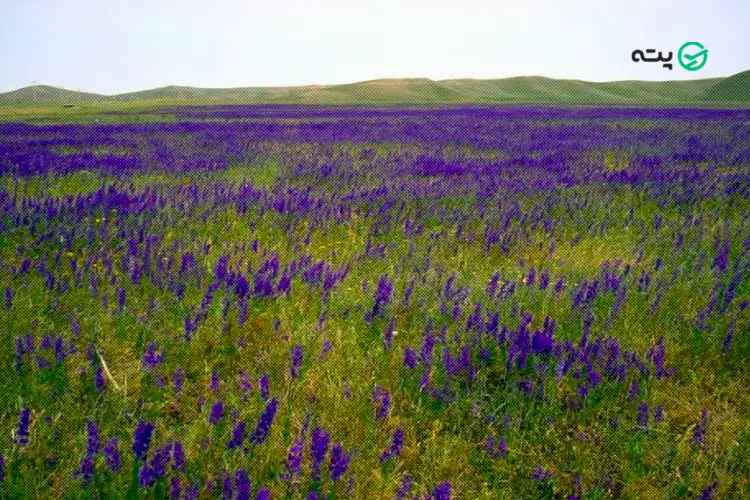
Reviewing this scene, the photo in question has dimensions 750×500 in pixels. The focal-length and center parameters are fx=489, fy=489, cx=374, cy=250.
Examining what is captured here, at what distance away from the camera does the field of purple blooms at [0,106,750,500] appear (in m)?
1.77

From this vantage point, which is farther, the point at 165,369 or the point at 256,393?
the point at 165,369

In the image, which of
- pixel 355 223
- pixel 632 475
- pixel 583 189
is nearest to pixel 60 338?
pixel 632 475

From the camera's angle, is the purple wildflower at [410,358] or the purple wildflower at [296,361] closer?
the purple wildflower at [296,361]

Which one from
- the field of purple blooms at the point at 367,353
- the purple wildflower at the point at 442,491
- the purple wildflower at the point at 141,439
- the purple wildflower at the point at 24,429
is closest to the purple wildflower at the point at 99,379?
the field of purple blooms at the point at 367,353

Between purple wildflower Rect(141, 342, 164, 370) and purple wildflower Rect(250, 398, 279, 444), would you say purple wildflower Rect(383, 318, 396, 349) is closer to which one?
purple wildflower Rect(250, 398, 279, 444)

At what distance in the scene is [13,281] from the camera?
9.98 feet

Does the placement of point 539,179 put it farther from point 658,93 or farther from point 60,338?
point 658,93

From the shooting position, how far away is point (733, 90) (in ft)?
A: 283

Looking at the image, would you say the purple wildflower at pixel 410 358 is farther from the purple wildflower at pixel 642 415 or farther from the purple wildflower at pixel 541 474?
the purple wildflower at pixel 642 415

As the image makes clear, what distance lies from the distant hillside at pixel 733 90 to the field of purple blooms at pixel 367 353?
96570 mm

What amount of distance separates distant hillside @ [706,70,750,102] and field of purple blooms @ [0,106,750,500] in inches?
3802

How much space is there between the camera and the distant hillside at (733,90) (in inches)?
3228

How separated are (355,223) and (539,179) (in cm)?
363

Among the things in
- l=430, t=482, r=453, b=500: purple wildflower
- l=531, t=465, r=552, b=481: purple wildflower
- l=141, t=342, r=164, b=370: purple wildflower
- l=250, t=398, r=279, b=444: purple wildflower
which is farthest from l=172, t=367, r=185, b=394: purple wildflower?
l=531, t=465, r=552, b=481: purple wildflower
